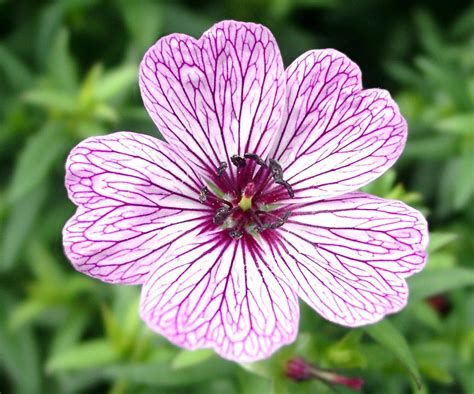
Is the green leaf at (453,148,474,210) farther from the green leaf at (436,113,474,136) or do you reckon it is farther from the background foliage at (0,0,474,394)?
the green leaf at (436,113,474,136)

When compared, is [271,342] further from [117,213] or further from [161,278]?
[117,213]

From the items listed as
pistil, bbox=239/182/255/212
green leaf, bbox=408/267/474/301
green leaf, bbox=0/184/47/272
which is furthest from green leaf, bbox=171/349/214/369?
green leaf, bbox=0/184/47/272

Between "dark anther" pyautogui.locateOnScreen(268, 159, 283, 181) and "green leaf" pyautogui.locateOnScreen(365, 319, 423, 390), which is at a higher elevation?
"dark anther" pyautogui.locateOnScreen(268, 159, 283, 181)

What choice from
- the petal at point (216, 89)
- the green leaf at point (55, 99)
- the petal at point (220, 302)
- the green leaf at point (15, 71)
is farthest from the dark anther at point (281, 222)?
the green leaf at point (15, 71)

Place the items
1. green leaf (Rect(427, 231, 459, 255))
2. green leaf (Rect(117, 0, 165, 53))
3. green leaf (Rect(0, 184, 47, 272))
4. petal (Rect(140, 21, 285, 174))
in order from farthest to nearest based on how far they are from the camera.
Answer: green leaf (Rect(117, 0, 165, 53))
green leaf (Rect(0, 184, 47, 272))
green leaf (Rect(427, 231, 459, 255))
petal (Rect(140, 21, 285, 174))

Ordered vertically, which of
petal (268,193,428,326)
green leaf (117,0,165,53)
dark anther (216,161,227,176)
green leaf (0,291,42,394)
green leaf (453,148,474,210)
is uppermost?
green leaf (117,0,165,53)

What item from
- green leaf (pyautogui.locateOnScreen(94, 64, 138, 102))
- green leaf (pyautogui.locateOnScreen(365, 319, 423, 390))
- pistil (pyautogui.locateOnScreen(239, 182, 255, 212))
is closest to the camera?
green leaf (pyautogui.locateOnScreen(365, 319, 423, 390))

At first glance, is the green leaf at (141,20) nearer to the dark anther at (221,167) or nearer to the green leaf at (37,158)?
the green leaf at (37,158)
